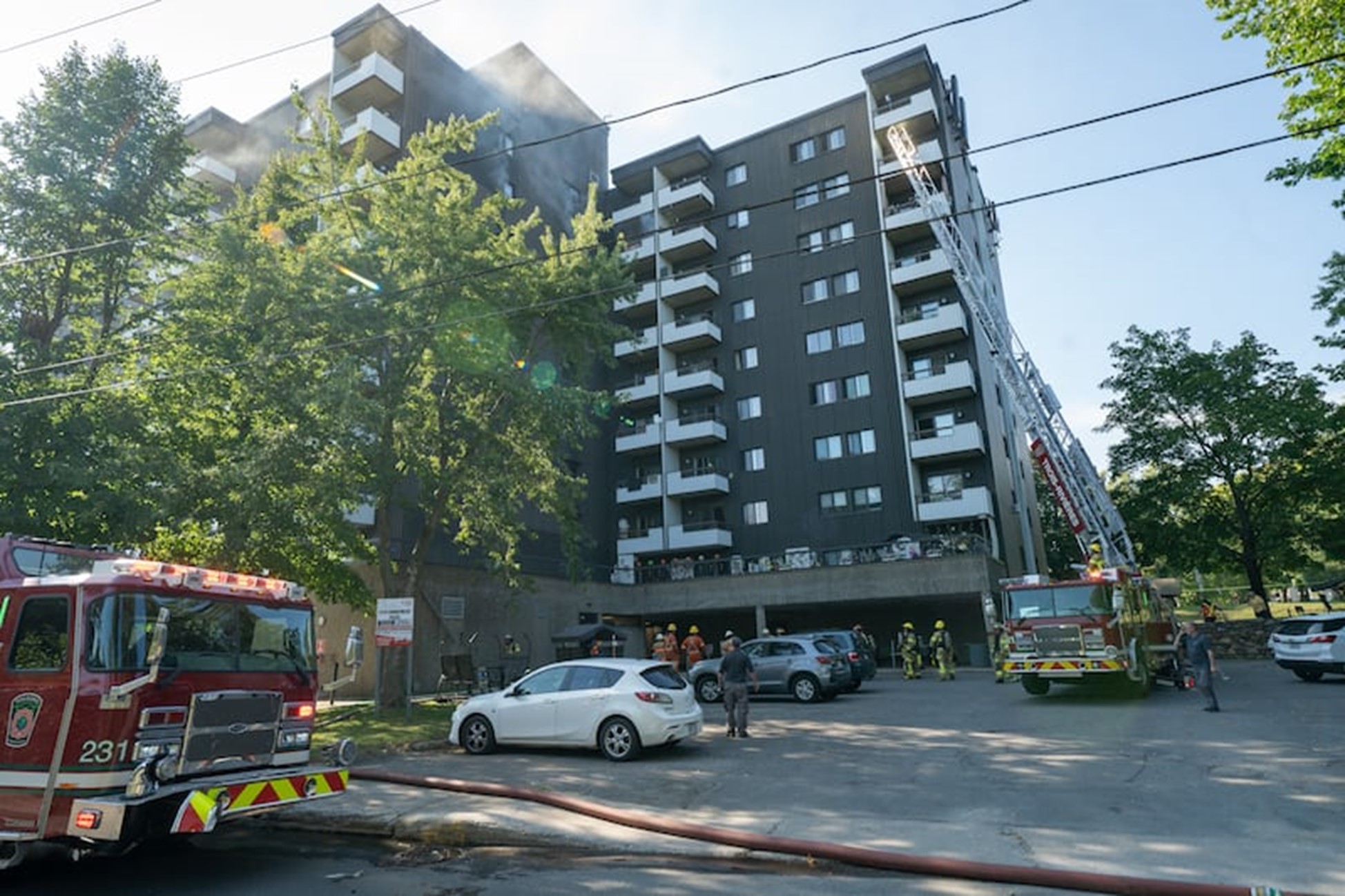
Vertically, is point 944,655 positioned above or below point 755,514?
below

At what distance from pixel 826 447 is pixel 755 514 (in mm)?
4882

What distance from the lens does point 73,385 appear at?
51.1 ft

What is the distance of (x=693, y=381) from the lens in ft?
132

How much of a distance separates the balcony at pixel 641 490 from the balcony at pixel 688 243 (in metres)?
12.5

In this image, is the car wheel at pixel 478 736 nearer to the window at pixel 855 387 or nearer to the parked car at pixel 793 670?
the parked car at pixel 793 670

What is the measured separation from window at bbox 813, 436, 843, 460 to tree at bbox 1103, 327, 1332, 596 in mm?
13096

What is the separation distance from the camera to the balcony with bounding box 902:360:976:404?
3359 centimetres

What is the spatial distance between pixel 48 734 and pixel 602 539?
3546cm

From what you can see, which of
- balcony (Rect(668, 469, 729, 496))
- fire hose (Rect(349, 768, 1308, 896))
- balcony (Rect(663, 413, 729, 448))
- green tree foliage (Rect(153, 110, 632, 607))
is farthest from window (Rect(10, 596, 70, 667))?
balcony (Rect(663, 413, 729, 448))

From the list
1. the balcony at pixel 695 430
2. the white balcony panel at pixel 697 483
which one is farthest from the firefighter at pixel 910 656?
the balcony at pixel 695 430

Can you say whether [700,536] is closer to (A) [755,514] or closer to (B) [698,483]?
(B) [698,483]

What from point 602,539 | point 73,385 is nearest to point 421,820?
point 73,385

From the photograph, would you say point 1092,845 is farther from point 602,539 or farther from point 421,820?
point 602,539

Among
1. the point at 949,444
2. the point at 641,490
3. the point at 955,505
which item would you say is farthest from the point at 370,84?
the point at 955,505
